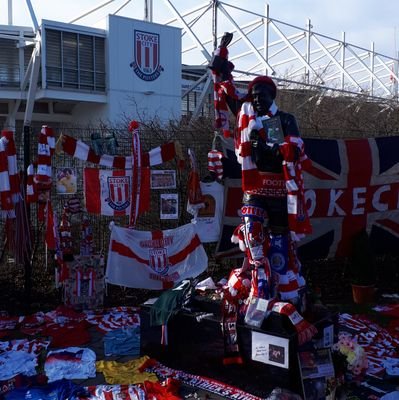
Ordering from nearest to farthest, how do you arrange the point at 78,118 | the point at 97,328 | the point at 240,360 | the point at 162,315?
the point at 240,360
the point at 162,315
the point at 97,328
the point at 78,118

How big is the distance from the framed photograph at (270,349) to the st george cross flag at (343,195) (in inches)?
108

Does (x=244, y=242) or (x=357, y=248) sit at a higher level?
(x=244, y=242)

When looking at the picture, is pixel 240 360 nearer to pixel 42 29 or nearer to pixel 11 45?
pixel 42 29

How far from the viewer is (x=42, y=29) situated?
2023 centimetres

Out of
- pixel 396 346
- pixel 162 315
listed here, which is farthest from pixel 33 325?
pixel 396 346

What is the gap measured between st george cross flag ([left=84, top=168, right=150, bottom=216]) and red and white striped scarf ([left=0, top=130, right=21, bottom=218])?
32.1 inches

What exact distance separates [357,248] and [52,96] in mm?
17449

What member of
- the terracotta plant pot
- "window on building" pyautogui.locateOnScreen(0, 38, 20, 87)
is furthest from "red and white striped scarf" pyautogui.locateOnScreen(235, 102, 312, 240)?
"window on building" pyautogui.locateOnScreen(0, 38, 20, 87)

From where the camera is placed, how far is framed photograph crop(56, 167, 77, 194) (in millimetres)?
6145

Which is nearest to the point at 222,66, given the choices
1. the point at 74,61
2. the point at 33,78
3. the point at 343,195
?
the point at 343,195

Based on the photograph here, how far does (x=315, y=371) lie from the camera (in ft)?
11.8

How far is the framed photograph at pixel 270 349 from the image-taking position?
3.58 metres

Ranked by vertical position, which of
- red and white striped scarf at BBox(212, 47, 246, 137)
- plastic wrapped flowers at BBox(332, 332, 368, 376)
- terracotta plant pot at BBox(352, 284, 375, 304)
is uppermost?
red and white striped scarf at BBox(212, 47, 246, 137)

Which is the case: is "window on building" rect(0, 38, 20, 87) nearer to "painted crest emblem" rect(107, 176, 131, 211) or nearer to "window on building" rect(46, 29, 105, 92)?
"window on building" rect(46, 29, 105, 92)
